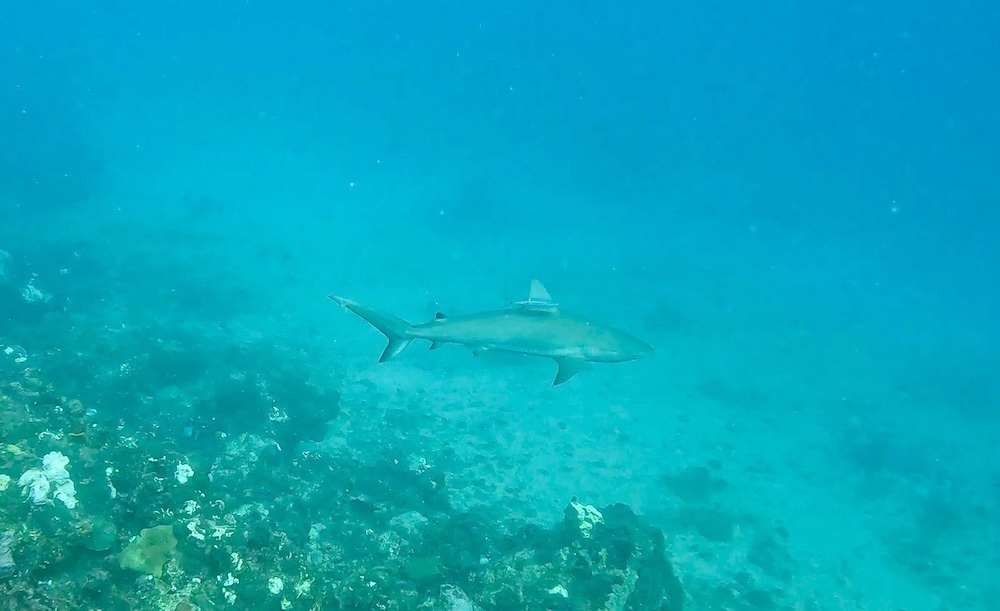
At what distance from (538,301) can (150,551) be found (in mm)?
5545

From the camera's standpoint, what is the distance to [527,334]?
7.91m

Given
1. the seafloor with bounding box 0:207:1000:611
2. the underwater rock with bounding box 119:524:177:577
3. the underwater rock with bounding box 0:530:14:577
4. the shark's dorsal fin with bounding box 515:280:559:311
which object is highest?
the shark's dorsal fin with bounding box 515:280:559:311

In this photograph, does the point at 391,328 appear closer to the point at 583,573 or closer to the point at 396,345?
the point at 396,345

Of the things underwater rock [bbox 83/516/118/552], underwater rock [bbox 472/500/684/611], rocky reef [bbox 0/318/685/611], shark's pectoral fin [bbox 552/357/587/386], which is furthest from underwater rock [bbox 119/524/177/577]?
shark's pectoral fin [bbox 552/357/587/386]

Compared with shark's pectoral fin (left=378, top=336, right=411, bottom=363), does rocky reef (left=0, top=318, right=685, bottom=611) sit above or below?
below

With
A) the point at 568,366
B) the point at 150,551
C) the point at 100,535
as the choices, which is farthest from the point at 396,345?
the point at 100,535

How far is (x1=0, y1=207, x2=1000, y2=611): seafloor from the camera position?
180 inches

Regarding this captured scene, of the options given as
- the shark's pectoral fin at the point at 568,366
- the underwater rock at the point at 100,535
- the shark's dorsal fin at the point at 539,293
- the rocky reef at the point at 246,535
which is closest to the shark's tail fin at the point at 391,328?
the shark's dorsal fin at the point at 539,293

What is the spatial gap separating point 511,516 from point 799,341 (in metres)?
25.1

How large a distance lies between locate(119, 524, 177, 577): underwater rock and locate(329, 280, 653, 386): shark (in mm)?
3637

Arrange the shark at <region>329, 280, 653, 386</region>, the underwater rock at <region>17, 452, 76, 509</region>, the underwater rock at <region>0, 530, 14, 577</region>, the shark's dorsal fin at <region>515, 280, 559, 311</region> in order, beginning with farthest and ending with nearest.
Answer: the shark's dorsal fin at <region>515, 280, 559, 311</region>, the shark at <region>329, 280, 653, 386</region>, the underwater rock at <region>17, 452, 76, 509</region>, the underwater rock at <region>0, 530, 14, 577</region>

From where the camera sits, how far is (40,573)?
149 inches

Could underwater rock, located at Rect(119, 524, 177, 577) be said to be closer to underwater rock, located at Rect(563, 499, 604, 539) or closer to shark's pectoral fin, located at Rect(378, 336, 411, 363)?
shark's pectoral fin, located at Rect(378, 336, 411, 363)

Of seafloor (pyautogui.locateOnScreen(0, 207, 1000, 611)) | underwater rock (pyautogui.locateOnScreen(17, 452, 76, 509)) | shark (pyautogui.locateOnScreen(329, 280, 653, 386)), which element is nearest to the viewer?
underwater rock (pyautogui.locateOnScreen(17, 452, 76, 509))
